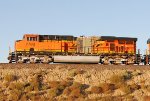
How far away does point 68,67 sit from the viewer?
27281mm

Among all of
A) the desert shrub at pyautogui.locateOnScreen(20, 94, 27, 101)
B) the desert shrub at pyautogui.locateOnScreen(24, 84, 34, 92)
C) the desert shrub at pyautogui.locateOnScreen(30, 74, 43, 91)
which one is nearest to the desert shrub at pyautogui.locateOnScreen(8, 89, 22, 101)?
the desert shrub at pyautogui.locateOnScreen(20, 94, 27, 101)

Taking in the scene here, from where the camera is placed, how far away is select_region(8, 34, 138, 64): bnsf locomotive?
34844 mm

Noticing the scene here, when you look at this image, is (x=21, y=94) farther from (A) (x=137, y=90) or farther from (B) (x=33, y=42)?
(B) (x=33, y=42)

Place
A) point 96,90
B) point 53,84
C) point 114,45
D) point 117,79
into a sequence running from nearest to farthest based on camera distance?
point 96,90, point 53,84, point 117,79, point 114,45

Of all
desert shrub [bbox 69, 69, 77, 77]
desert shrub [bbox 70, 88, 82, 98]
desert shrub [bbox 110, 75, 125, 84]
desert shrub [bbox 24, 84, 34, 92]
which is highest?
desert shrub [bbox 69, 69, 77, 77]

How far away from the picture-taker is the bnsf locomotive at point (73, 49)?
34.8 meters

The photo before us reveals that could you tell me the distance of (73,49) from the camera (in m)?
36.6

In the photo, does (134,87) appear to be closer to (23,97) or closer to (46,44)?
(23,97)

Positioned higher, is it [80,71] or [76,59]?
[76,59]

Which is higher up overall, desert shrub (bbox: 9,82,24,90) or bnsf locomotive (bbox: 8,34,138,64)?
bnsf locomotive (bbox: 8,34,138,64)

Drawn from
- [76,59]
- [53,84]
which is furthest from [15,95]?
[76,59]

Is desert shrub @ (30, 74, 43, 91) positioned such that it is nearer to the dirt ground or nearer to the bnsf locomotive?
the dirt ground

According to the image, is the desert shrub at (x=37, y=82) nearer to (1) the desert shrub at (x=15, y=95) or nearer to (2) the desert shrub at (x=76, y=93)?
(1) the desert shrub at (x=15, y=95)

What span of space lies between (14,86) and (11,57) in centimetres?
1122
